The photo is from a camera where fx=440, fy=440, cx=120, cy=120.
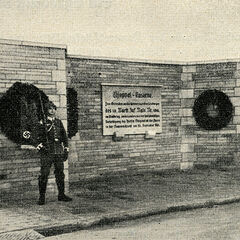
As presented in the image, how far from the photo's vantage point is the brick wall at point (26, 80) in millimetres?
8648

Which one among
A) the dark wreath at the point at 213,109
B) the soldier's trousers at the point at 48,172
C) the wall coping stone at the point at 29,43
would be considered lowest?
the soldier's trousers at the point at 48,172

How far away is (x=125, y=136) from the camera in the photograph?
12141mm

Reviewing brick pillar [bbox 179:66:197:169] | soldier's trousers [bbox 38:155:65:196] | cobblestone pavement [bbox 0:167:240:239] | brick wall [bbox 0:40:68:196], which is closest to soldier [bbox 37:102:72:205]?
soldier's trousers [bbox 38:155:65:196]

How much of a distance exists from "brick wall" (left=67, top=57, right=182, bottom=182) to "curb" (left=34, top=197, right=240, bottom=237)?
4188mm

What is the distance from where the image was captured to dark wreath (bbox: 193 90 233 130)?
12805 mm

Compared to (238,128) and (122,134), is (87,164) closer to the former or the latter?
(122,134)

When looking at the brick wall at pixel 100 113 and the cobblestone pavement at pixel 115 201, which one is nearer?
the cobblestone pavement at pixel 115 201

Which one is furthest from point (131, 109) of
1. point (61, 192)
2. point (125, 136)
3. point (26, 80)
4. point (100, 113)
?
point (61, 192)

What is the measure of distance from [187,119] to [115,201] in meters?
5.50

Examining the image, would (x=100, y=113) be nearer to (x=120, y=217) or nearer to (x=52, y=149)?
(x=52, y=149)

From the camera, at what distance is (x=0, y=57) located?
8.64 meters

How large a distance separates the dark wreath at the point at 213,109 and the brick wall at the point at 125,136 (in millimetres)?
664

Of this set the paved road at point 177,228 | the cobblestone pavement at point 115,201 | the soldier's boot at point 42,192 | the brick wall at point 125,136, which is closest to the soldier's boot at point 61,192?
the cobblestone pavement at point 115,201

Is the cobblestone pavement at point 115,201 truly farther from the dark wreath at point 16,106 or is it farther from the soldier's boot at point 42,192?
the dark wreath at point 16,106
